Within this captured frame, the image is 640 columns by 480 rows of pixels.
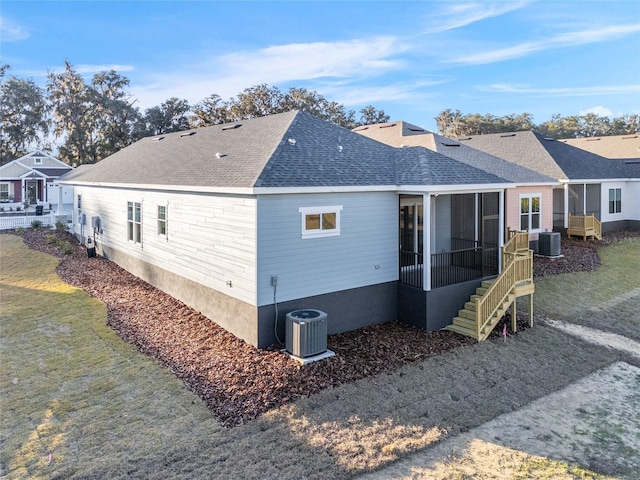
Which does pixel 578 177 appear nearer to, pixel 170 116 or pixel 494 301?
pixel 494 301

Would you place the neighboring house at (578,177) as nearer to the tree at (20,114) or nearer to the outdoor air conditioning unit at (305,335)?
the outdoor air conditioning unit at (305,335)

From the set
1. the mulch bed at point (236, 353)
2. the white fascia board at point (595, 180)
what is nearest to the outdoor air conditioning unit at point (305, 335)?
the mulch bed at point (236, 353)

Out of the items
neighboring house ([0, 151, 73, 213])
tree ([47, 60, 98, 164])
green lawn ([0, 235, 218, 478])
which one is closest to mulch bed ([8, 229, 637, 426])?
green lawn ([0, 235, 218, 478])

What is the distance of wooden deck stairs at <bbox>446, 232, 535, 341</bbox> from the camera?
1027 centimetres

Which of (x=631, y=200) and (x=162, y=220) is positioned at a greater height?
(x=631, y=200)

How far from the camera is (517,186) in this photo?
18.6m

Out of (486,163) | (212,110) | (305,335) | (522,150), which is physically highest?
(212,110)

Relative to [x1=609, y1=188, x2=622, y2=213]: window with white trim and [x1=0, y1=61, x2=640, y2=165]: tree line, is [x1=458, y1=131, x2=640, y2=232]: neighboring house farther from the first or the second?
[x1=0, y1=61, x2=640, y2=165]: tree line

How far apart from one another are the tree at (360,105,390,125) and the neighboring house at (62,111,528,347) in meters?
42.0

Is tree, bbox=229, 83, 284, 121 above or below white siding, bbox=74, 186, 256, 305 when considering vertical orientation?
above

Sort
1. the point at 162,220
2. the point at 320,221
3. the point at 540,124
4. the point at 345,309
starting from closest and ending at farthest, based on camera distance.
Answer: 1. the point at 320,221
2. the point at 345,309
3. the point at 162,220
4. the point at 540,124

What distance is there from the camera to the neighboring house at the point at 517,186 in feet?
61.1

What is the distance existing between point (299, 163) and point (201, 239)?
10.2ft

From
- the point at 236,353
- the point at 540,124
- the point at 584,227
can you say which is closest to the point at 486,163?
the point at 584,227
